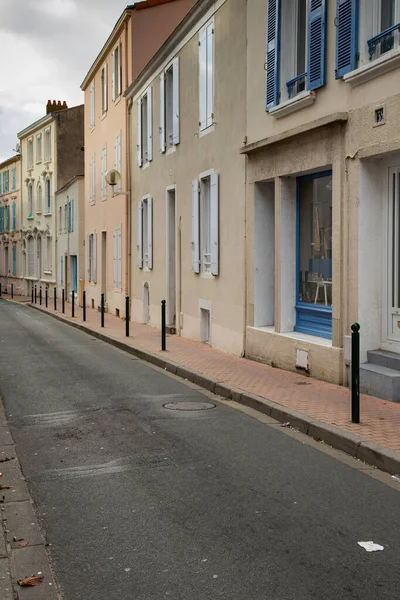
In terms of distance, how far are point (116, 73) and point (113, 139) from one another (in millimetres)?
2177

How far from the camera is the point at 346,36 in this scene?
9.16 metres

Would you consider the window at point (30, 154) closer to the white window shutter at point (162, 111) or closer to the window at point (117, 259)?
the window at point (117, 259)

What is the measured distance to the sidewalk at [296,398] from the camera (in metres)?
6.55

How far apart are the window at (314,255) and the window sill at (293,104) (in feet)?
3.29

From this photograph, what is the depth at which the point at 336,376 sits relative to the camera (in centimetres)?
966

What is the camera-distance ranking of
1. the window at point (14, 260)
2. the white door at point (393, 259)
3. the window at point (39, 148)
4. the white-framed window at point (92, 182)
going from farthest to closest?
the window at point (14, 260), the window at point (39, 148), the white-framed window at point (92, 182), the white door at point (393, 259)

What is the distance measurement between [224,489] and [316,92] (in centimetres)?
632

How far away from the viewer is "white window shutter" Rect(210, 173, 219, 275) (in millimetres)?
14156

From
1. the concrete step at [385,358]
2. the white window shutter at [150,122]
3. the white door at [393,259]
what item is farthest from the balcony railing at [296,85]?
the white window shutter at [150,122]

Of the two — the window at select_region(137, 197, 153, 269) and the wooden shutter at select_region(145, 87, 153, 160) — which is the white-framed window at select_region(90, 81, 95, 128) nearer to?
the window at select_region(137, 197, 153, 269)

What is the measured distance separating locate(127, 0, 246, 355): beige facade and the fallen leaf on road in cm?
916

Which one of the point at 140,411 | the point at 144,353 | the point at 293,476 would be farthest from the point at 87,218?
the point at 293,476

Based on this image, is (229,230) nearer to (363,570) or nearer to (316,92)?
(316,92)

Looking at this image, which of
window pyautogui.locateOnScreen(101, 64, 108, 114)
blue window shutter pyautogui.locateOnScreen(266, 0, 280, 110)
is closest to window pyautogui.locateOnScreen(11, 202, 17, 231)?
window pyautogui.locateOnScreen(101, 64, 108, 114)
